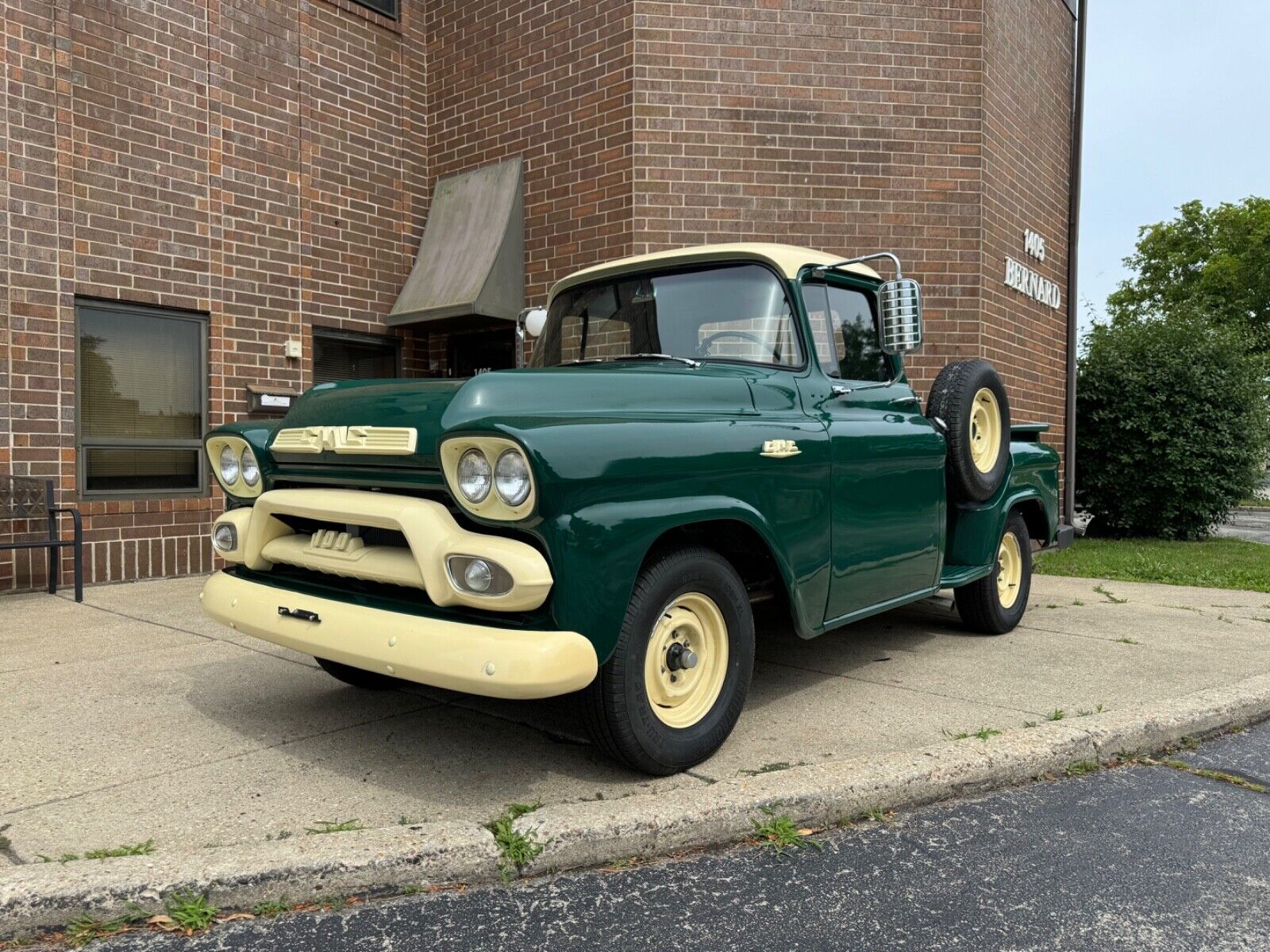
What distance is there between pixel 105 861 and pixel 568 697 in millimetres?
1984

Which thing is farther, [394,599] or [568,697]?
[568,697]

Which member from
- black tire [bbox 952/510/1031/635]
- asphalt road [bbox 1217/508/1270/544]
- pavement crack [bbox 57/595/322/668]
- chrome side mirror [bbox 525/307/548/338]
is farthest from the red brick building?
asphalt road [bbox 1217/508/1270/544]

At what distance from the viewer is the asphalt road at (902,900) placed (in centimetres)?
243

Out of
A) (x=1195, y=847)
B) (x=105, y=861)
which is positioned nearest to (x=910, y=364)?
(x=1195, y=847)

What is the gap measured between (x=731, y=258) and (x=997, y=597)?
2.80m

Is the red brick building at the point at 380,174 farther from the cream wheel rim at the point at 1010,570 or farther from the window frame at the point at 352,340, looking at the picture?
the cream wheel rim at the point at 1010,570

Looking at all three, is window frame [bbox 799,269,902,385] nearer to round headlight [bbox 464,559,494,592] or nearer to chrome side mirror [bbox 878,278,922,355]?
chrome side mirror [bbox 878,278,922,355]

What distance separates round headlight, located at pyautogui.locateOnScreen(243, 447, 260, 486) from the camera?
3824mm

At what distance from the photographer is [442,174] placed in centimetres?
1052

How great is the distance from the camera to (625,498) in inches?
121

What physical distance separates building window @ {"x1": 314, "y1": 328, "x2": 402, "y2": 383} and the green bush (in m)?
8.47

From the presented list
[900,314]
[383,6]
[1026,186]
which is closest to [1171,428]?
[1026,186]

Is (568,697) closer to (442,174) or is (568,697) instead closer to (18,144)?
(18,144)

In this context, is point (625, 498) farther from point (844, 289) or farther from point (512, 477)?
point (844, 289)
